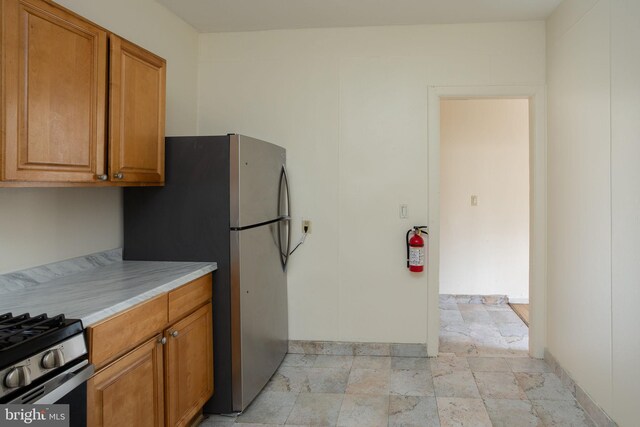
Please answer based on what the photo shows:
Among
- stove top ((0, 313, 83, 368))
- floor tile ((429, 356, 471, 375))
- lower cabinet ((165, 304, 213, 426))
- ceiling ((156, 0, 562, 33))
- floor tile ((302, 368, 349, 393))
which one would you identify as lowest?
floor tile ((302, 368, 349, 393))

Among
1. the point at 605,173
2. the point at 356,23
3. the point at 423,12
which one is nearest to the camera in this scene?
the point at 605,173

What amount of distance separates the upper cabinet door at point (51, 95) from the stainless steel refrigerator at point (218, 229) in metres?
0.59

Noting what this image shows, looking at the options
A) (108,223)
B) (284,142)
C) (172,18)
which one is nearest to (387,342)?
(284,142)

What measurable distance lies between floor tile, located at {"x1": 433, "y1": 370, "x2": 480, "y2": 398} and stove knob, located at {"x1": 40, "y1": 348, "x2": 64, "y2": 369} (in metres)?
2.21

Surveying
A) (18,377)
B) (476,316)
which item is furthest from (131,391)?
(476,316)

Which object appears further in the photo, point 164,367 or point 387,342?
point 387,342

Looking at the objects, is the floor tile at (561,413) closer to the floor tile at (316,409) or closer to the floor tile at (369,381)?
the floor tile at (369,381)

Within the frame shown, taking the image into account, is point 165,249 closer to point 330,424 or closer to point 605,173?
point 330,424

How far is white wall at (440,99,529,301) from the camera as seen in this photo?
15.3ft

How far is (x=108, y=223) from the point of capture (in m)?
2.50

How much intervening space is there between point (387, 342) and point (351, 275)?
60cm

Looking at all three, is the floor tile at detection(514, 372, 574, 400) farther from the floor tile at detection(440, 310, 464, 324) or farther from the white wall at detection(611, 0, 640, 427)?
the floor tile at detection(440, 310, 464, 324)

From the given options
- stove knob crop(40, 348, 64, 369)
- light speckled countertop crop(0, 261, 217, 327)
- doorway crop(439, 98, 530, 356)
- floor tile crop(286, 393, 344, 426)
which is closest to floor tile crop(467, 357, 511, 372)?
floor tile crop(286, 393, 344, 426)

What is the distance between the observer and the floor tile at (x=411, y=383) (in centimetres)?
276
